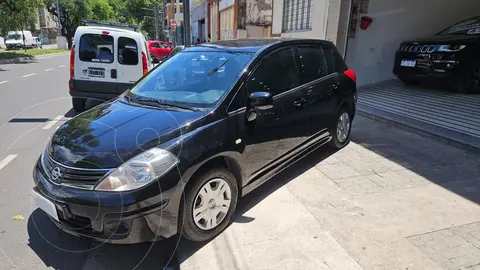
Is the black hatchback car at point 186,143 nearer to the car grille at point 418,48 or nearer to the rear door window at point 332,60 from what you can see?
the rear door window at point 332,60

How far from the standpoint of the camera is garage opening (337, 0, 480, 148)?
702 centimetres

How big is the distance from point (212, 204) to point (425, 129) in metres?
4.69

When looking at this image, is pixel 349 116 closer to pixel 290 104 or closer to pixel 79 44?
pixel 290 104

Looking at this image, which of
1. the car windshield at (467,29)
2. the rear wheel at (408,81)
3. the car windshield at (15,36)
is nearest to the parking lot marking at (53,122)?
the rear wheel at (408,81)

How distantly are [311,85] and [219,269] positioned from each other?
263 centimetres

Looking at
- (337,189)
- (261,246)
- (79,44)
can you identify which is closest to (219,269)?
(261,246)

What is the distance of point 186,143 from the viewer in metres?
2.72

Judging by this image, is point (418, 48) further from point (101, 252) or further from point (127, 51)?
point (101, 252)

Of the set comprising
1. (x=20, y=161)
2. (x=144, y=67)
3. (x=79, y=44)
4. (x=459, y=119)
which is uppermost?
(x=79, y=44)

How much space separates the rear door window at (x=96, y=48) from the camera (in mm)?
7306

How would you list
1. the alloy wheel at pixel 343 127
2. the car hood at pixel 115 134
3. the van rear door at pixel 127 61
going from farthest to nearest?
the van rear door at pixel 127 61
the alloy wheel at pixel 343 127
the car hood at pixel 115 134

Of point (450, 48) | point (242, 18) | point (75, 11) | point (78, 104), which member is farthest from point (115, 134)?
point (75, 11)

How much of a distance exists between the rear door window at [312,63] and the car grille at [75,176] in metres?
2.74

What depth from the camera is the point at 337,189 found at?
3.97 meters
